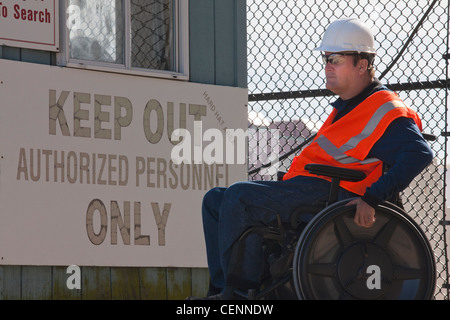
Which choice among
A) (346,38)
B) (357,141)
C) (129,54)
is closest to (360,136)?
(357,141)

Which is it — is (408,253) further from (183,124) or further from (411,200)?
(411,200)

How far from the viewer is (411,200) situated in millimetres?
8273

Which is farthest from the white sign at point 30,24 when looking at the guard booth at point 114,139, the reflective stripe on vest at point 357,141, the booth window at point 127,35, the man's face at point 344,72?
the reflective stripe on vest at point 357,141

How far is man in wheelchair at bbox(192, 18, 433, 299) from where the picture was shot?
4172mm

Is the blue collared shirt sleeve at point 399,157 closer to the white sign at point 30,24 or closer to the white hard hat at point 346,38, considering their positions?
the white hard hat at point 346,38

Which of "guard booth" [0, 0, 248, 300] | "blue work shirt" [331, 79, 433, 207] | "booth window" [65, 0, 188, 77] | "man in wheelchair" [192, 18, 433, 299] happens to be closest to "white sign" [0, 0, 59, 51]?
"guard booth" [0, 0, 248, 300]

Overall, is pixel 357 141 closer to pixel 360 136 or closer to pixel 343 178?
pixel 360 136

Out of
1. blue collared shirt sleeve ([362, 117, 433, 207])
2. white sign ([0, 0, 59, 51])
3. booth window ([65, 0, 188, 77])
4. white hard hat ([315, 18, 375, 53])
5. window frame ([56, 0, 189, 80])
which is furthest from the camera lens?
booth window ([65, 0, 188, 77])

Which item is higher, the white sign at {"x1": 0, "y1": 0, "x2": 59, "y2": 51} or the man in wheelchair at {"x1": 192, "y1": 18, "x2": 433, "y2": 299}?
the white sign at {"x1": 0, "y1": 0, "x2": 59, "y2": 51}

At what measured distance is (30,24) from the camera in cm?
570

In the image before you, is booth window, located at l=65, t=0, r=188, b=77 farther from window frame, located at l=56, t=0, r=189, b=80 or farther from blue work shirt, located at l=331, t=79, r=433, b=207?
blue work shirt, located at l=331, t=79, r=433, b=207

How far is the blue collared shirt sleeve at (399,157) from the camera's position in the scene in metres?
4.13

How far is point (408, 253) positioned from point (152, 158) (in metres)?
2.31

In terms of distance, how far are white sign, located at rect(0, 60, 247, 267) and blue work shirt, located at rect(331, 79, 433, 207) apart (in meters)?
2.12
